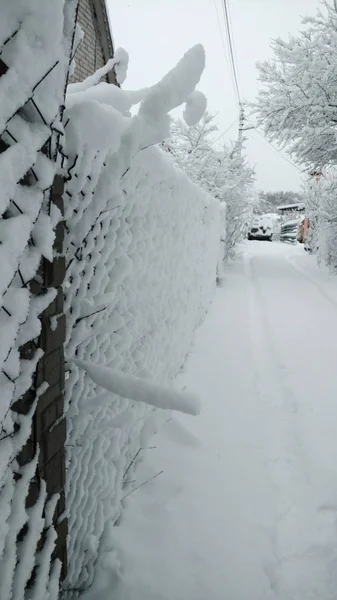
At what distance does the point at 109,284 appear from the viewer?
172 centimetres

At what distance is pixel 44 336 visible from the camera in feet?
3.44

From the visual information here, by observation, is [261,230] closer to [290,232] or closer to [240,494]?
[290,232]

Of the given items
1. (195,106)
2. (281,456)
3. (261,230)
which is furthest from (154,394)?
(261,230)

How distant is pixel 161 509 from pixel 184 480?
10.8 inches

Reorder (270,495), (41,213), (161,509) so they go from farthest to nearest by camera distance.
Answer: (270,495) < (161,509) < (41,213)

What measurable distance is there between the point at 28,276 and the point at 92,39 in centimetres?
1154

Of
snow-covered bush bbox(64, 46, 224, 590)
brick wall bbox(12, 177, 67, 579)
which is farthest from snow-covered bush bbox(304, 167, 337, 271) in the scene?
brick wall bbox(12, 177, 67, 579)

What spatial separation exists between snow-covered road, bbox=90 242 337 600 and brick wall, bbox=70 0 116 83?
820 cm

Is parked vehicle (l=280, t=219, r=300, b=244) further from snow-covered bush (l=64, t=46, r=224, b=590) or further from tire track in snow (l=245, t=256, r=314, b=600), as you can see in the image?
snow-covered bush (l=64, t=46, r=224, b=590)

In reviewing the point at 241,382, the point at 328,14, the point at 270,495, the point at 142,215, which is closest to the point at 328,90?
the point at 328,14

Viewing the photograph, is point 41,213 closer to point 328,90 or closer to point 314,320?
point 314,320

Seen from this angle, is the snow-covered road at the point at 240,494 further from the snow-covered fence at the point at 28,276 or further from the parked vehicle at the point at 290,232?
the parked vehicle at the point at 290,232

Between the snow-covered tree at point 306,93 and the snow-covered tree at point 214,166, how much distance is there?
6.76ft

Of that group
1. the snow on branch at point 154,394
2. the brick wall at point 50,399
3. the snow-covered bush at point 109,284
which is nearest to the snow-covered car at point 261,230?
the snow-covered bush at point 109,284
